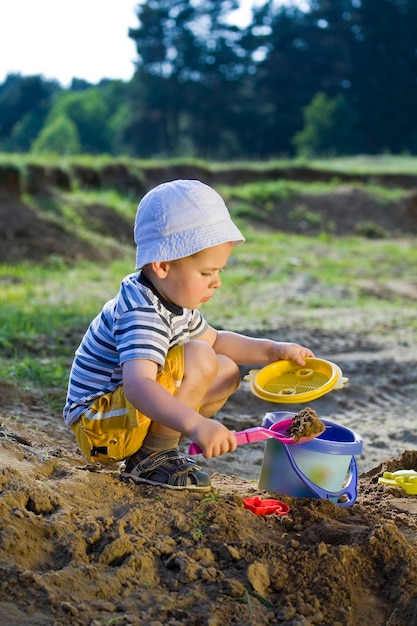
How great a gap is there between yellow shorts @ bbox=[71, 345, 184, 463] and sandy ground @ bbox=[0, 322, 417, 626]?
9cm

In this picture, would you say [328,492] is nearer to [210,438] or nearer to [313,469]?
[313,469]

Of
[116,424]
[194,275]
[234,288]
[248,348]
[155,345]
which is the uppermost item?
[194,275]

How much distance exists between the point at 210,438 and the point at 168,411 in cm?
15

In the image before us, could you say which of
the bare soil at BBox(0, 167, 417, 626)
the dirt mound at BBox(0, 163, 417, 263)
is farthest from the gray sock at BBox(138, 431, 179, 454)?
the dirt mound at BBox(0, 163, 417, 263)

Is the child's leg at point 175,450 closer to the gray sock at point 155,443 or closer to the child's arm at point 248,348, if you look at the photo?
the gray sock at point 155,443

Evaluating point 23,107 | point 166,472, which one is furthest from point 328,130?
point 166,472

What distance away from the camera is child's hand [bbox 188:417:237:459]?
2277 millimetres

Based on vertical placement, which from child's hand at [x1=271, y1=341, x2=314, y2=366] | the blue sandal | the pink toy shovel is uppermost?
child's hand at [x1=271, y1=341, x2=314, y2=366]

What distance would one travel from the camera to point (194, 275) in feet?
8.46

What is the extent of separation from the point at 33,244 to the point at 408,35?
40.9m

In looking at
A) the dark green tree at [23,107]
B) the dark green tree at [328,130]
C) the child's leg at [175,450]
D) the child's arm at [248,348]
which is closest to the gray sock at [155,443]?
the child's leg at [175,450]

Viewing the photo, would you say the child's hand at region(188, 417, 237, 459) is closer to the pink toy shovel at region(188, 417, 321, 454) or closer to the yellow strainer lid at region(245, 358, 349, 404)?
the pink toy shovel at region(188, 417, 321, 454)

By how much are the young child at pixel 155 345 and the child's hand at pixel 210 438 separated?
7.7 inches

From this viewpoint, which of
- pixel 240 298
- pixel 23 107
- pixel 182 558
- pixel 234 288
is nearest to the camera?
pixel 182 558
